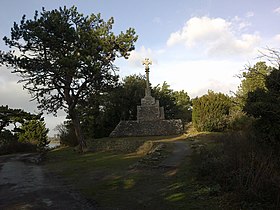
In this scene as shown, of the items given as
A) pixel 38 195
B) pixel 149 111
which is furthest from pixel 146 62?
pixel 38 195

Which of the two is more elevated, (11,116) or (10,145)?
(11,116)

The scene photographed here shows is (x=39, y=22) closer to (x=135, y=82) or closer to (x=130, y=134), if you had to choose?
(x=130, y=134)

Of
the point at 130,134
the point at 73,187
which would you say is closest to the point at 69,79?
the point at 130,134

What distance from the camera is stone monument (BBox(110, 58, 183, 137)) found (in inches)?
1312

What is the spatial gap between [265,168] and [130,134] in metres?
26.0

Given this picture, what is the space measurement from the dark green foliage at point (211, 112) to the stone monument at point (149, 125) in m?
3.05

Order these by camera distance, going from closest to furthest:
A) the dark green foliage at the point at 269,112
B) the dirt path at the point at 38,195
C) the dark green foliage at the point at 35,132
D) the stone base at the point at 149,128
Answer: the dirt path at the point at 38,195, the dark green foliage at the point at 269,112, the stone base at the point at 149,128, the dark green foliage at the point at 35,132

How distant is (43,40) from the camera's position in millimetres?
24953

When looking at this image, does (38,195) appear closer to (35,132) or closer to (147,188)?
(147,188)

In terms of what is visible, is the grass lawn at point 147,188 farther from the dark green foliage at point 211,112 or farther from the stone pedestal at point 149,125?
the stone pedestal at point 149,125

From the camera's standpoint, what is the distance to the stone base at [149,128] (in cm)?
3319

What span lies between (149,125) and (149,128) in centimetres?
62

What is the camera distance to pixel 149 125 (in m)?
34.7

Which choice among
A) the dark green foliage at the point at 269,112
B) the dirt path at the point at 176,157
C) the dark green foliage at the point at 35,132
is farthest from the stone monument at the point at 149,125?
the dark green foliage at the point at 269,112
